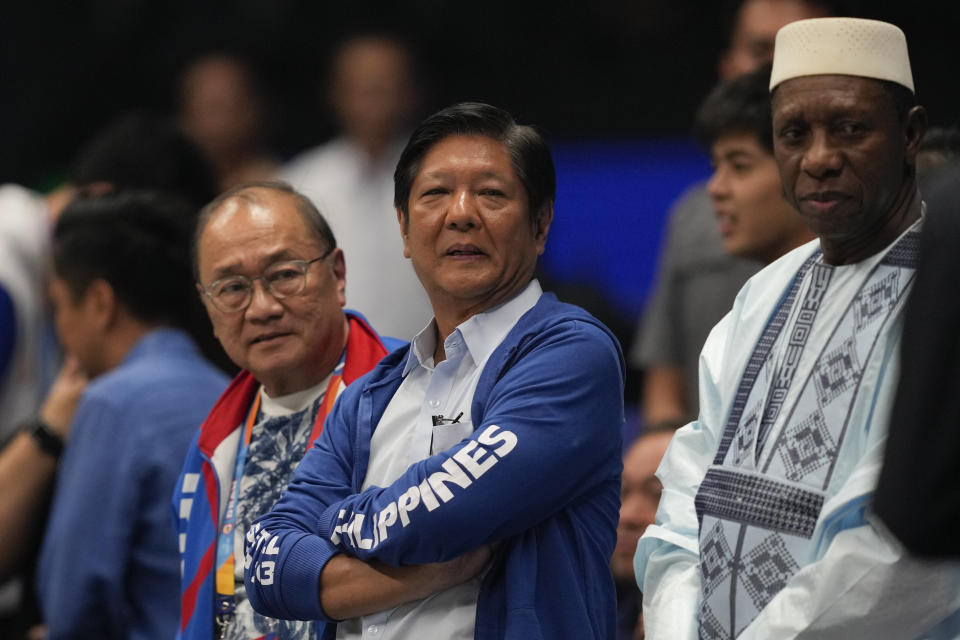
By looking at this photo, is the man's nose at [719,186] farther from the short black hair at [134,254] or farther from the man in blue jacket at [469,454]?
the short black hair at [134,254]

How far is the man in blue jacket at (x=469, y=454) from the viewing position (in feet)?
8.26

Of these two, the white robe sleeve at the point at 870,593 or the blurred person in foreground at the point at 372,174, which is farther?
the blurred person in foreground at the point at 372,174

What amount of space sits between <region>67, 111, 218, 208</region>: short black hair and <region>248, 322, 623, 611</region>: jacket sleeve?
7.82 feet

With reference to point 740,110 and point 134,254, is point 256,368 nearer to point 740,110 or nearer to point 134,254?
point 134,254

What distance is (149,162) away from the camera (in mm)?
4926

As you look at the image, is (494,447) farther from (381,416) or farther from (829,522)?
(829,522)

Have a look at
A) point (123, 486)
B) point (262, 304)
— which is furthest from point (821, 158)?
point (123, 486)

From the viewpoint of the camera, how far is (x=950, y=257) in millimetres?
1690

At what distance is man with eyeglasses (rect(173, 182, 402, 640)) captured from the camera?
312 cm

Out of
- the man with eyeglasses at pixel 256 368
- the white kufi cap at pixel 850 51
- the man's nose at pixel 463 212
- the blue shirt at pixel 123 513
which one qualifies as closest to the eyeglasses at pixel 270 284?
the man with eyeglasses at pixel 256 368

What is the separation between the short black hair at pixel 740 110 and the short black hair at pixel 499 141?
3.09 ft

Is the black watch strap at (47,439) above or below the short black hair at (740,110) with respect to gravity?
below

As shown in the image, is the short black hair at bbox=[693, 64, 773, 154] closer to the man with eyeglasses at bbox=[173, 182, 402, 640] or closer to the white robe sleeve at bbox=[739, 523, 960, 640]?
the man with eyeglasses at bbox=[173, 182, 402, 640]

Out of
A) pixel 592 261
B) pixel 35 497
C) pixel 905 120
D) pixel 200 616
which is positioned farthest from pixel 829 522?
pixel 592 261
